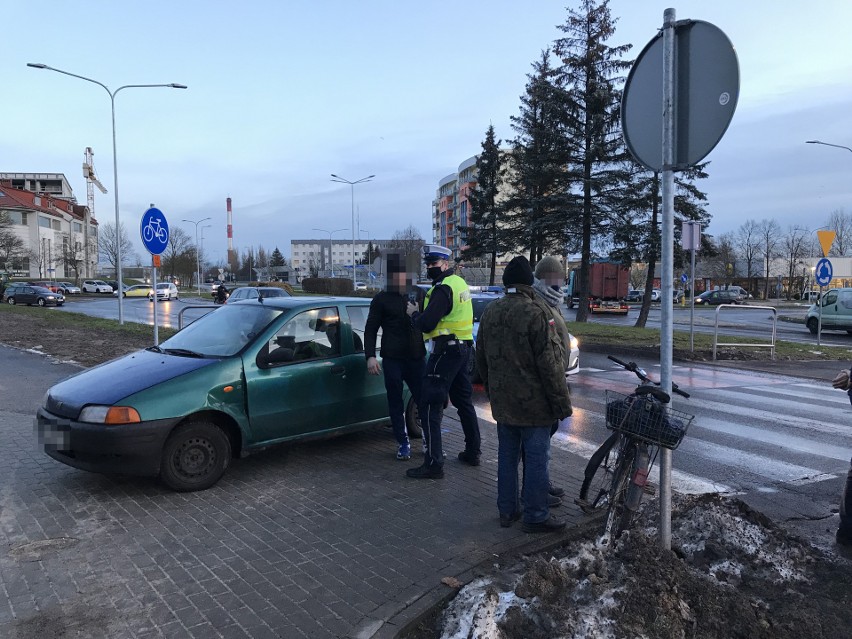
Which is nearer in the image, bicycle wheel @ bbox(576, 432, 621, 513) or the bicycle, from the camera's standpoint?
the bicycle

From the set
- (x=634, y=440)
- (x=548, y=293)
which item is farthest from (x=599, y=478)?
(x=548, y=293)

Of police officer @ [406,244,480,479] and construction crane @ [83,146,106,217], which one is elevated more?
construction crane @ [83,146,106,217]

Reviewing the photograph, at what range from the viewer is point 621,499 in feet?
12.4

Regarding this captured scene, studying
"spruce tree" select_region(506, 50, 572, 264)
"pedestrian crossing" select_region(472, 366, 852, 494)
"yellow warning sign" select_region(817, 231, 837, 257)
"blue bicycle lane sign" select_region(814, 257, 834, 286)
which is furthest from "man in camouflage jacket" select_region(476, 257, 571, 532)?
"spruce tree" select_region(506, 50, 572, 264)

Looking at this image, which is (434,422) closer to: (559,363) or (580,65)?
(559,363)

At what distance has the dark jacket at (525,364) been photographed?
13.0 feet

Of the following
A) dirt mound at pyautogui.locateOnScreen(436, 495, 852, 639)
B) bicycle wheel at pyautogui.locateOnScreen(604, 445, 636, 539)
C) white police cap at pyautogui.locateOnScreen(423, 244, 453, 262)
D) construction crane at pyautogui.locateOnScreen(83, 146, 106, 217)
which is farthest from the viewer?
construction crane at pyautogui.locateOnScreen(83, 146, 106, 217)

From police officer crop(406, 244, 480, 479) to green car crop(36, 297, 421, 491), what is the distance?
0.91 meters

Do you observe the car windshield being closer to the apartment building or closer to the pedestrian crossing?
the pedestrian crossing

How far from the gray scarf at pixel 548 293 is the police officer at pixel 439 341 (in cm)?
85

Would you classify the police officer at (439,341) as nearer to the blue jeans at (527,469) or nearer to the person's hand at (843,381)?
the blue jeans at (527,469)

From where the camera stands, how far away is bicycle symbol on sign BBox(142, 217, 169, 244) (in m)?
10.4

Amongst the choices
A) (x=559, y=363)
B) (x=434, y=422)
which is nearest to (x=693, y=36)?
(x=559, y=363)

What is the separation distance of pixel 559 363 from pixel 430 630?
181 centimetres
